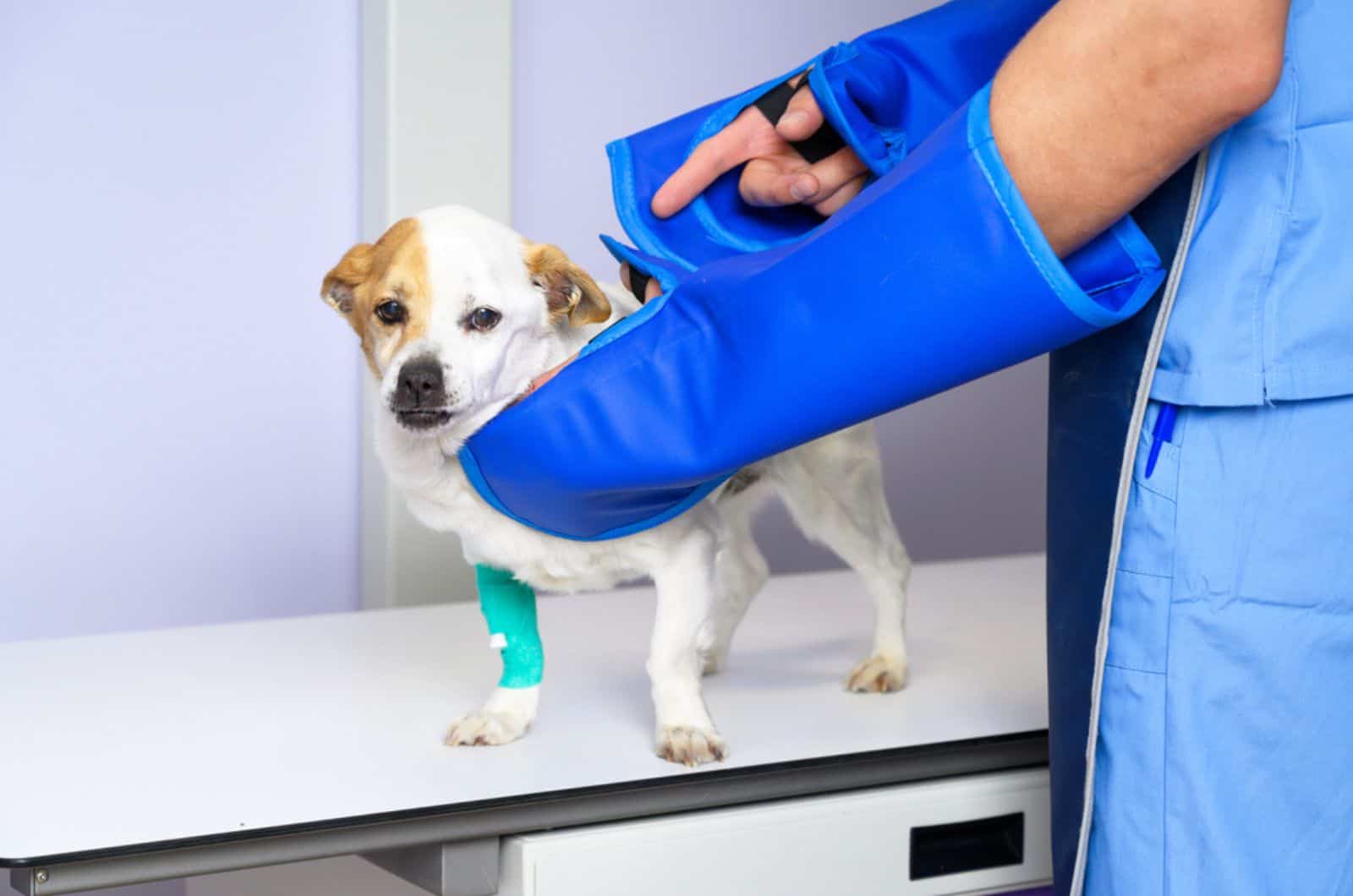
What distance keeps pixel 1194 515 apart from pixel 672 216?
0.49 metres

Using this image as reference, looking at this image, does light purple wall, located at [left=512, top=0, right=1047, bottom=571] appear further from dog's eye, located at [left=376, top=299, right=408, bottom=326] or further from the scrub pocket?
the scrub pocket

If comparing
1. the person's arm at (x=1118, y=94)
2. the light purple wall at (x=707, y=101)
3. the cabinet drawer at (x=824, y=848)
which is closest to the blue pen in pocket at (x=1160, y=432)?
the person's arm at (x=1118, y=94)

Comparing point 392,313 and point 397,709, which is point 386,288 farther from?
point 397,709

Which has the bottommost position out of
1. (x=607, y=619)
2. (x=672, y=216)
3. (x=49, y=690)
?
(x=49, y=690)

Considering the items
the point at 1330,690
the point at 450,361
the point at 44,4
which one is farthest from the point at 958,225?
the point at 44,4

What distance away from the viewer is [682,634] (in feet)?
4.25

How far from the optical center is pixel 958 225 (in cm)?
85

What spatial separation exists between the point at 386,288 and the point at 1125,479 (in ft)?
2.10

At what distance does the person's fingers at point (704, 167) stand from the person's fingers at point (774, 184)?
0.02 m

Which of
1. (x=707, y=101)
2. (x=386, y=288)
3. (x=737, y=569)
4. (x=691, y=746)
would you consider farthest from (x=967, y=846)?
(x=707, y=101)

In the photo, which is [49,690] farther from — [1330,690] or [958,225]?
[1330,690]

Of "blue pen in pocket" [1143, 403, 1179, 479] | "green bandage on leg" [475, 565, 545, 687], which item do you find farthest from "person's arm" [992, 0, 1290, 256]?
"green bandage on leg" [475, 565, 545, 687]

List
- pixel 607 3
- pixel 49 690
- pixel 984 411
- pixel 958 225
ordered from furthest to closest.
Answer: pixel 984 411 < pixel 607 3 < pixel 49 690 < pixel 958 225

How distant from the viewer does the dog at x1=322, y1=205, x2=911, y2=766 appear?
1212 millimetres
